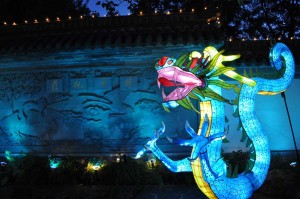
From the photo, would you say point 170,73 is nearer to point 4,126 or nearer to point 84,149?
point 84,149

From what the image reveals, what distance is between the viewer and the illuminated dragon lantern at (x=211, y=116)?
14.3ft

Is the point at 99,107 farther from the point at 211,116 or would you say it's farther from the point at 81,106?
the point at 211,116

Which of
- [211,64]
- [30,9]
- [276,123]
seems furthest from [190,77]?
[30,9]

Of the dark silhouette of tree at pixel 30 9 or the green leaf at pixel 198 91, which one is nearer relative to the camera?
the green leaf at pixel 198 91

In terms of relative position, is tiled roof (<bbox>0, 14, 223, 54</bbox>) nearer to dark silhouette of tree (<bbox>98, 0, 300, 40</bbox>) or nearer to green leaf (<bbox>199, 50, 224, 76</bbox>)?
green leaf (<bbox>199, 50, 224, 76</bbox>)

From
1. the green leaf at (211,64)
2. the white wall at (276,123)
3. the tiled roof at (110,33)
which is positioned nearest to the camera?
the green leaf at (211,64)

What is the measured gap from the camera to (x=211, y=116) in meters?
4.60

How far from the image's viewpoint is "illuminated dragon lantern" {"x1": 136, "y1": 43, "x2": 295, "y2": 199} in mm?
4363

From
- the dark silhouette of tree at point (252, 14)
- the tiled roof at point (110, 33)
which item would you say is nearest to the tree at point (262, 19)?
the dark silhouette of tree at point (252, 14)

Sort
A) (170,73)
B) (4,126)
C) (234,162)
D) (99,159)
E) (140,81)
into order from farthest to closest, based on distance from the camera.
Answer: (4,126) → (140,81) → (99,159) → (234,162) → (170,73)

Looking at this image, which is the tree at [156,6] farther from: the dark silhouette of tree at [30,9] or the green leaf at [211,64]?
the green leaf at [211,64]

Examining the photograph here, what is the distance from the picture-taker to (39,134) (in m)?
8.23

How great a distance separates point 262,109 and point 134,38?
13.0ft

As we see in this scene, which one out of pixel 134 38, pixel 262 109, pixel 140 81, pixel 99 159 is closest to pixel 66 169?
pixel 99 159
